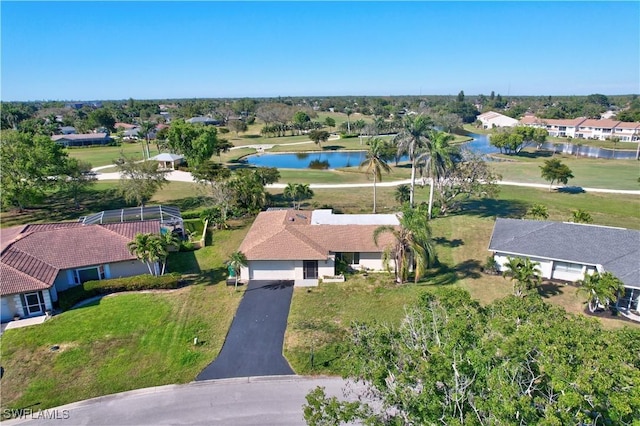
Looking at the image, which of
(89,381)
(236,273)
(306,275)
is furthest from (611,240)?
(89,381)

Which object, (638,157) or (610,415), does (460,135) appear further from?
(610,415)

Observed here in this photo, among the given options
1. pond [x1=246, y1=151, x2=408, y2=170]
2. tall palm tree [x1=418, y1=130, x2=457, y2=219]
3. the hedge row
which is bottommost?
the hedge row

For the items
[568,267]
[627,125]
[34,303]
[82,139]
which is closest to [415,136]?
[568,267]

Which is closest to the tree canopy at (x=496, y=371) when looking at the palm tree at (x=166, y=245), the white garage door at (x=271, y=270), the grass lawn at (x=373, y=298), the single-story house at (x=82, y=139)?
the grass lawn at (x=373, y=298)

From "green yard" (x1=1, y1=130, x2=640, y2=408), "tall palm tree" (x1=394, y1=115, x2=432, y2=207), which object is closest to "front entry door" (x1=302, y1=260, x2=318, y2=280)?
"green yard" (x1=1, y1=130, x2=640, y2=408)

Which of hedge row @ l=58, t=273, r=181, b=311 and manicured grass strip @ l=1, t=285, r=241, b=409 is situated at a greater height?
hedge row @ l=58, t=273, r=181, b=311

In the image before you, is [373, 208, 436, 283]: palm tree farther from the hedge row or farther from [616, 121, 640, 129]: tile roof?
[616, 121, 640, 129]: tile roof

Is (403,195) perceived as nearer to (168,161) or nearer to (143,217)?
(143,217)
